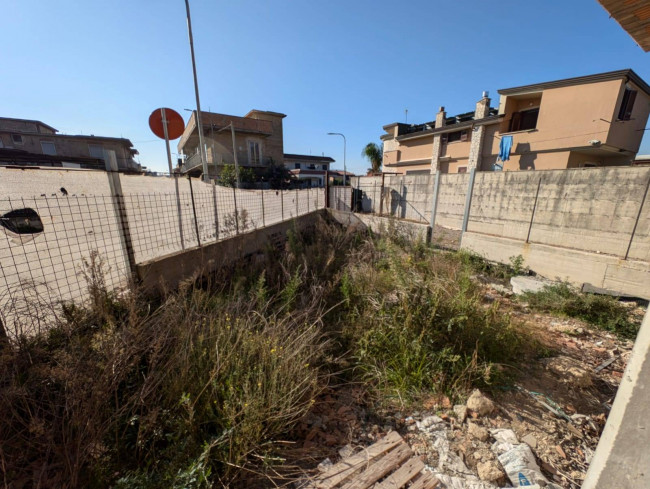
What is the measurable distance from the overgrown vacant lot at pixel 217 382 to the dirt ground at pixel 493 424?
4 cm

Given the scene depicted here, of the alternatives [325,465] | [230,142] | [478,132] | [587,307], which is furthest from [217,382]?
[230,142]

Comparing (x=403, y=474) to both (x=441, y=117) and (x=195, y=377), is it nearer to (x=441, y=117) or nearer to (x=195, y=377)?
(x=195, y=377)

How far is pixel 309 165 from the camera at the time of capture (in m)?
39.2

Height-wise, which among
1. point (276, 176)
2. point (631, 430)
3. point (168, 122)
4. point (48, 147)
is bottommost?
point (631, 430)

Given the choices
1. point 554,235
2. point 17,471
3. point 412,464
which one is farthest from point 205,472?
point 554,235

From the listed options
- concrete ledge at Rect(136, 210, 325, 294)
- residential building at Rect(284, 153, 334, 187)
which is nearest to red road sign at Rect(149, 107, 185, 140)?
concrete ledge at Rect(136, 210, 325, 294)

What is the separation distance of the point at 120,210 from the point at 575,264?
25.3 ft

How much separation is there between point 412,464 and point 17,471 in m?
2.27

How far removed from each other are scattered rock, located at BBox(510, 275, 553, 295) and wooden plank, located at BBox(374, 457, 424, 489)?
4301 millimetres

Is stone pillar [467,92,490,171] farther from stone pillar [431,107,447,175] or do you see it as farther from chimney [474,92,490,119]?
stone pillar [431,107,447,175]

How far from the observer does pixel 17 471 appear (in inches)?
50.6

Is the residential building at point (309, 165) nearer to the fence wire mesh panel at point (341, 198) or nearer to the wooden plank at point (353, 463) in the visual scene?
the fence wire mesh panel at point (341, 198)

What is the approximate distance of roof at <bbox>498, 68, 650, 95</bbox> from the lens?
1078 centimetres

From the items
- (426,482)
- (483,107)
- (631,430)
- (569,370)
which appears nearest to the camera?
(631,430)
